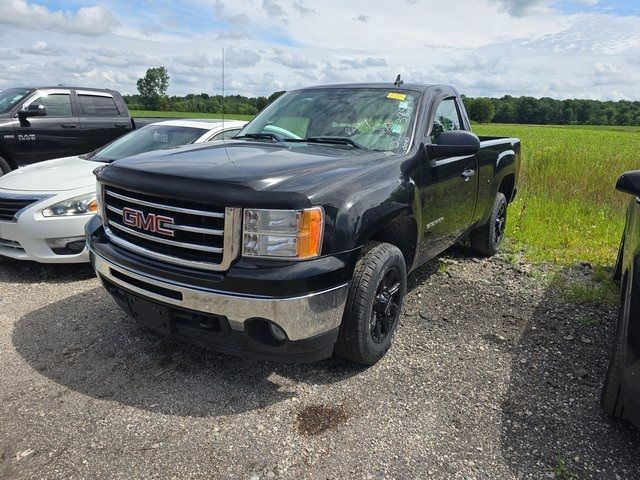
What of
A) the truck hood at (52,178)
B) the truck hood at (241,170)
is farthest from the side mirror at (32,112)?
the truck hood at (241,170)

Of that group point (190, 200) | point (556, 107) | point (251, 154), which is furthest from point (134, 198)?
point (556, 107)

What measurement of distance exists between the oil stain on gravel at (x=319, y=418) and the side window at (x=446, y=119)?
219cm

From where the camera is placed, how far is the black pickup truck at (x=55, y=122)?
8.00 m

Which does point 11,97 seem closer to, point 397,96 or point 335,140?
point 335,140

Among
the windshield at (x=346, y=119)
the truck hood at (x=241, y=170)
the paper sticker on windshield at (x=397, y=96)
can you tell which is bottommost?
the truck hood at (x=241, y=170)

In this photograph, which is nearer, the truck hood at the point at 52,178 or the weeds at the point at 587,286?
the weeds at the point at 587,286

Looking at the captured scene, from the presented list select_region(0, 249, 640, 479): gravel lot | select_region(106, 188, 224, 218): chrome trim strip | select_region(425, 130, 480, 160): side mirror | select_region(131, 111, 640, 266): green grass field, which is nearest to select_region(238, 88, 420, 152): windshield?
select_region(425, 130, 480, 160): side mirror

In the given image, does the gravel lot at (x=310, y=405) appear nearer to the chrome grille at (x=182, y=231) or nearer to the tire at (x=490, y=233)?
the chrome grille at (x=182, y=231)

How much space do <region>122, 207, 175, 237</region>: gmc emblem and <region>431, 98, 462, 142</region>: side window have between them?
A: 7.17ft

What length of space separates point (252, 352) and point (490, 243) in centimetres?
389

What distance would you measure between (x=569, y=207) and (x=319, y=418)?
23.9 ft

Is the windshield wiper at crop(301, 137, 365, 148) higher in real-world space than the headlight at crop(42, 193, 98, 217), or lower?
higher

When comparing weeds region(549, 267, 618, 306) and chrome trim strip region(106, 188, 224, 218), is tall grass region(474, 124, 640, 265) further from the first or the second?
chrome trim strip region(106, 188, 224, 218)

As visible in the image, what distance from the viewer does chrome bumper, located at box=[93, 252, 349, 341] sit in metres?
2.56
